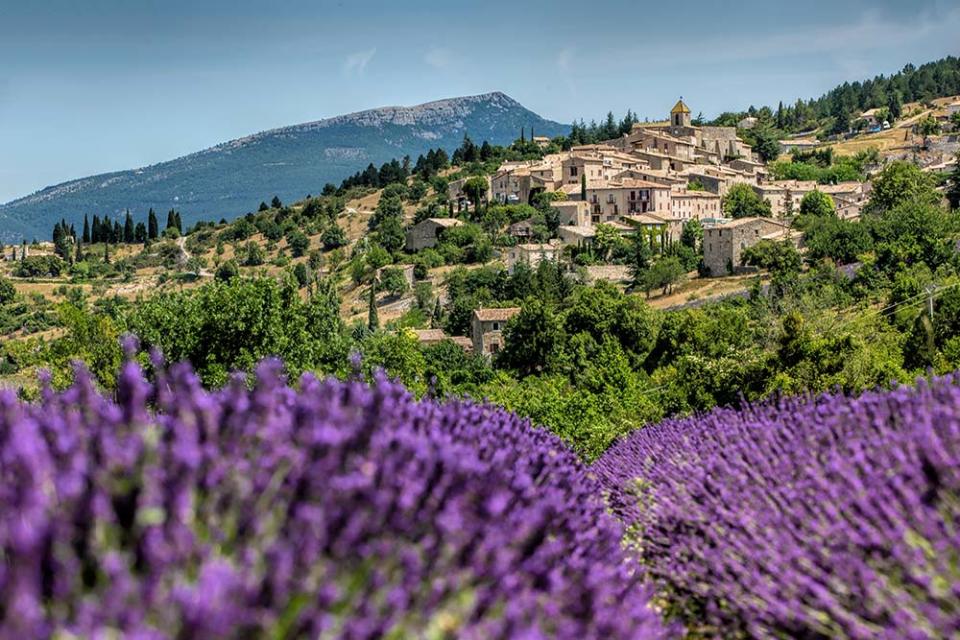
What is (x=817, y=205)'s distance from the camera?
8194 centimetres

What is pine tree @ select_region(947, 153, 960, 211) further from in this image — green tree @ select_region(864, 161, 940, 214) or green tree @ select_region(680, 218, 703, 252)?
green tree @ select_region(680, 218, 703, 252)

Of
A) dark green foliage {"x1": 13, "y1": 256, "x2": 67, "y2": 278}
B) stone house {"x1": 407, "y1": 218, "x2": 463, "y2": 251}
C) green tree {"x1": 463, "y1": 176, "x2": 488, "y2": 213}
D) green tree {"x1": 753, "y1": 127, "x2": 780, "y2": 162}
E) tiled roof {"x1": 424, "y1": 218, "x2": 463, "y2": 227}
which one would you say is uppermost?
green tree {"x1": 753, "y1": 127, "x2": 780, "y2": 162}

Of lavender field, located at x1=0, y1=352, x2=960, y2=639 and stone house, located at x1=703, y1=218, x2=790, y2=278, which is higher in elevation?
lavender field, located at x1=0, y1=352, x2=960, y2=639

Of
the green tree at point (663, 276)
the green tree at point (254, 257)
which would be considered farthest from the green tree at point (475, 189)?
the green tree at point (663, 276)

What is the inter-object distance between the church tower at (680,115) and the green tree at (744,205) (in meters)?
26.5

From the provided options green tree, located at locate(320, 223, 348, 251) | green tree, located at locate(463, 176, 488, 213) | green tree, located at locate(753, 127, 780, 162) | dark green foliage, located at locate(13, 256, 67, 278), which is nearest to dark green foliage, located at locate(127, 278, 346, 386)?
green tree, located at locate(463, 176, 488, 213)

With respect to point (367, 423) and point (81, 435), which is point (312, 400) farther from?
point (81, 435)

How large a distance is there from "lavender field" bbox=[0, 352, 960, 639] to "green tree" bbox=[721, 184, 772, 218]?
3225 inches

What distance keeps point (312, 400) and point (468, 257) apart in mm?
79874

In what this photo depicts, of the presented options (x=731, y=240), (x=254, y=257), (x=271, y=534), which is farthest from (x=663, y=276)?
(x=271, y=534)

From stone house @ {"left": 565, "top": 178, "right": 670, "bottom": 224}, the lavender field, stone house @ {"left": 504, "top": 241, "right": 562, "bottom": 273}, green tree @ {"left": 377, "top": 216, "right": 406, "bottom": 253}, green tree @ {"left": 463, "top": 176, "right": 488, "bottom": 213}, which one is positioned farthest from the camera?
green tree @ {"left": 463, "top": 176, "right": 488, "bottom": 213}

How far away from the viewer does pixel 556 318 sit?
54.7 m

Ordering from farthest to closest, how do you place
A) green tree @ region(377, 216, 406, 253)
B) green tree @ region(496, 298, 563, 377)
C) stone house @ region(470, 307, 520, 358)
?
green tree @ region(377, 216, 406, 253) < stone house @ region(470, 307, 520, 358) < green tree @ region(496, 298, 563, 377)

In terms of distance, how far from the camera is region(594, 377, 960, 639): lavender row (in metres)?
3.79
